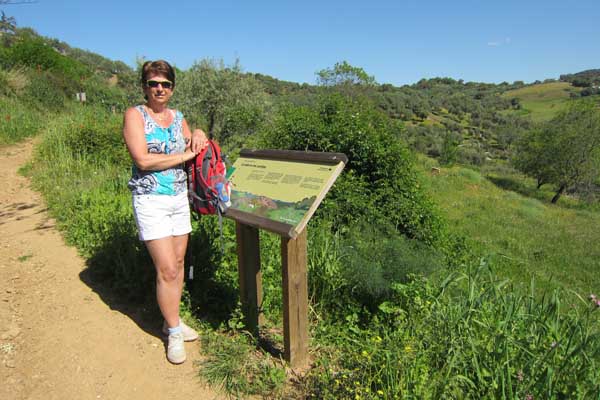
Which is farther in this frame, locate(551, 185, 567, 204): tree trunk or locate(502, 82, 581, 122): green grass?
locate(502, 82, 581, 122): green grass

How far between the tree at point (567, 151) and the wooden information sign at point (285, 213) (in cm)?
2718

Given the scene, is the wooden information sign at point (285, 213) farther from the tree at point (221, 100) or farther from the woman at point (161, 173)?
the tree at point (221, 100)

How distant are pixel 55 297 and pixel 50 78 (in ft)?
52.3

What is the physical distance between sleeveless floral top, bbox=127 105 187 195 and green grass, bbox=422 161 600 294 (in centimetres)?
421

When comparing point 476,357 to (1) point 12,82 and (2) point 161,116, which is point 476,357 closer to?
(2) point 161,116

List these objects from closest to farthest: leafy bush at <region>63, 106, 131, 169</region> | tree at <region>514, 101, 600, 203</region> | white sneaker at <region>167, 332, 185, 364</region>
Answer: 1. white sneaker at <region>167, 332, 185, 364</region>
2. leafy bush at <region>63, 106, 131, 169</region>
3. tree at <region>514, 101, 600, 203</region>

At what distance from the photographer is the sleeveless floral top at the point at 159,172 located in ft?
7.72

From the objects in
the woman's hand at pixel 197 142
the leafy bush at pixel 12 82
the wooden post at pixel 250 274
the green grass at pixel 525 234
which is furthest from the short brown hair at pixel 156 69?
the leafy bush at pixel 12 82

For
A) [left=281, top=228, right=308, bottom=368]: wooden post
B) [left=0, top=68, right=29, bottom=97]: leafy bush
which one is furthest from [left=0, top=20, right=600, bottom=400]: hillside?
[left=0, top=68, right=29, bottom=97]: leafy bush

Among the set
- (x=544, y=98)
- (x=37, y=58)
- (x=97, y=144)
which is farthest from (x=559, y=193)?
(x=544, y=98)

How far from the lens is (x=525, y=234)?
11719 mm

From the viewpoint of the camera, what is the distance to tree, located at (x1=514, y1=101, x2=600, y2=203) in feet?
82.8

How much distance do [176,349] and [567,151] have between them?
101 ft

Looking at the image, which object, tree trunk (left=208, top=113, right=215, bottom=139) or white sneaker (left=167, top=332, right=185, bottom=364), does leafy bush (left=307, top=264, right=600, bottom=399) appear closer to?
white sneaker (left=167, top=332, right=185, bottom=364)
